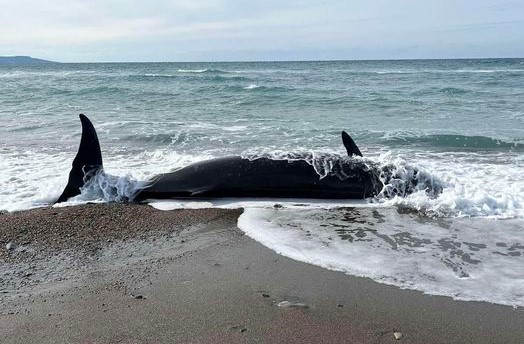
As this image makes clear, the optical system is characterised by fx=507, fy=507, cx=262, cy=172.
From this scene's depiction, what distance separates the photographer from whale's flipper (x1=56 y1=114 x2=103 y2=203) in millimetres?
7324

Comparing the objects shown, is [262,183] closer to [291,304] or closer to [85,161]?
[85,161]

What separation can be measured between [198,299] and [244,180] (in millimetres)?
3464

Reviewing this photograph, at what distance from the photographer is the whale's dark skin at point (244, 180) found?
7355mm

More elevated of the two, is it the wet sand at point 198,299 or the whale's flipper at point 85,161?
the whale's flipper at point 85,161

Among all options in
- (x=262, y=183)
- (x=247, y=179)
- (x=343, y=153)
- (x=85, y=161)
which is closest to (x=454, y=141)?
(x=343, y=153)

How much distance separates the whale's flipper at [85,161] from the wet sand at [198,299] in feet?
5.32

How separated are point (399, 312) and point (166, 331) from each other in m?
1.76

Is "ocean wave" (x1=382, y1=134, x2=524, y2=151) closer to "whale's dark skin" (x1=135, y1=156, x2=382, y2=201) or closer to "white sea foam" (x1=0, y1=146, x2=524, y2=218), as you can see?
"white sea foam" (x1=0, y1=146, x2=524, y2=218)

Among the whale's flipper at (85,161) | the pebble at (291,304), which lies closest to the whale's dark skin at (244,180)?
the whale's flipper at (85,161)

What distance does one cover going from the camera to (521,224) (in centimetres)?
608

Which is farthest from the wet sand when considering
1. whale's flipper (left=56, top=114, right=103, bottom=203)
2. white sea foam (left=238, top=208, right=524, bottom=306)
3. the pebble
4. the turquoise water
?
the turquoise water

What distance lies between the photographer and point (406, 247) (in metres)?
5.29

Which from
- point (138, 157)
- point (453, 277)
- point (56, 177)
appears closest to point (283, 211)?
point (453, 277)

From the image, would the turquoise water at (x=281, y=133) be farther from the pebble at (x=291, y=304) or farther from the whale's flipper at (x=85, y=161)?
the pebble at (x=291, y=304)
